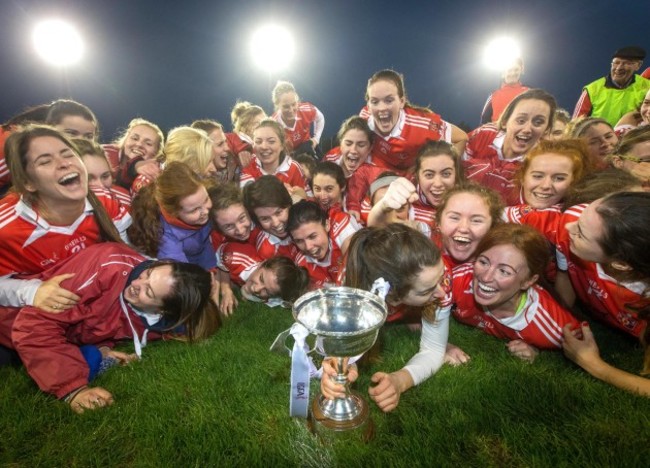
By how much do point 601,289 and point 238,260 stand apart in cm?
311

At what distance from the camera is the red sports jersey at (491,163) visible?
159 inches

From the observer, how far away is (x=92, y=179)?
3512 millimetres

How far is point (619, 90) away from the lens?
6070 millimetres

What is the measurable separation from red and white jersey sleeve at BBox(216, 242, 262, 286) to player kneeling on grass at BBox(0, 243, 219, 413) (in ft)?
2.60

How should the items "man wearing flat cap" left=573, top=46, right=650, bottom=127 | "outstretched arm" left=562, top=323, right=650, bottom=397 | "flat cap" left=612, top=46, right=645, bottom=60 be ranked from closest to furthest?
"outstretched arm" left=562, top=323, right=650, bottom=397
"flat cap" left=612, top=46, right=645, bottom=60
"man wearing flat cap" left=573, top=46, right=650, bottom=127

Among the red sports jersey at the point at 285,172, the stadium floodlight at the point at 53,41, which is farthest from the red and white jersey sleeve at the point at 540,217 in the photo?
the stadium floodlight at the point at 53,41

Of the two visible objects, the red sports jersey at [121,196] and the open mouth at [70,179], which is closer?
the open mouth at [70,179]

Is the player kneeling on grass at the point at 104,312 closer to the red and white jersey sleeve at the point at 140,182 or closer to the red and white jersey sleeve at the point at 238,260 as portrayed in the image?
the red and white jersey sleeve at the point at 238,260

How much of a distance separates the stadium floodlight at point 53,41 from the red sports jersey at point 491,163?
8893 millimetres

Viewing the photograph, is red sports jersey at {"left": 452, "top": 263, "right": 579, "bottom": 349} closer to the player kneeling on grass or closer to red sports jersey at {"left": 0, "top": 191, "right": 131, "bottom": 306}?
the player kneeling on grass

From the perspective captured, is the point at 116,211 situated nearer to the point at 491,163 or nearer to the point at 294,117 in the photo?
the point at 491,163

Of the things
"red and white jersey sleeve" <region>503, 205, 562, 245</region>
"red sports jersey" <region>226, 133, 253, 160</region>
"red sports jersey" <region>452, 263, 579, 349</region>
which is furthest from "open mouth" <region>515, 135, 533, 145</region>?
"red sports jersey" <region>226, 133, 253, 160</region>

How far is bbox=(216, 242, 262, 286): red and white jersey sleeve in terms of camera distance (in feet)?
12.0

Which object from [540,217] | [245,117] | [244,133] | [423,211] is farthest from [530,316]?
[245,117]
